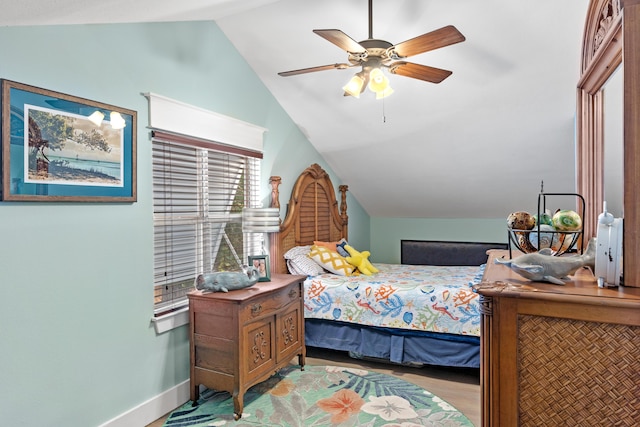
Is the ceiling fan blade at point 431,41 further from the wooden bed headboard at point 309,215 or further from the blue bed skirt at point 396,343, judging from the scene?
the blue bed skirt at point 396,343

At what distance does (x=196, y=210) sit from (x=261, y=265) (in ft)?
2.06

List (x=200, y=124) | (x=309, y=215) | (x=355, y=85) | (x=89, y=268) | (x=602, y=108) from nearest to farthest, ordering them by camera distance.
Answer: (x=602, y=108)
(x=89, y=268)
(x=355, y=85)
(x=200, y=124)
(x=309, y=215)

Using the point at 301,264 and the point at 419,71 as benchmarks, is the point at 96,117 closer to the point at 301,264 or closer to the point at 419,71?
the point at 419,71

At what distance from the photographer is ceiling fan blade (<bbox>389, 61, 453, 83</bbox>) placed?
8.24 feet

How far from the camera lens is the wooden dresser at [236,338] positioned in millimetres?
2523

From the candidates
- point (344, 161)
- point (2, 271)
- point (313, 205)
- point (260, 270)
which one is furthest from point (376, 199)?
point (2, 271)

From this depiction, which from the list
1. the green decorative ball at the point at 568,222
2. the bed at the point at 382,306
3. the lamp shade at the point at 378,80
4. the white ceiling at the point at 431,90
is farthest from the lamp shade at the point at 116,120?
the green decorative ball at the point at 568,222

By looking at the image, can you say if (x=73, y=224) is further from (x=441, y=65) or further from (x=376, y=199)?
(x=376, y=199)

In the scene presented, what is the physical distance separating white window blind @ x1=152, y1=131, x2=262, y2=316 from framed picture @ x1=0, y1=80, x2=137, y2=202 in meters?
0.28

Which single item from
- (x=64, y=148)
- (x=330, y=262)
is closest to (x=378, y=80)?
(x=64, y=148)

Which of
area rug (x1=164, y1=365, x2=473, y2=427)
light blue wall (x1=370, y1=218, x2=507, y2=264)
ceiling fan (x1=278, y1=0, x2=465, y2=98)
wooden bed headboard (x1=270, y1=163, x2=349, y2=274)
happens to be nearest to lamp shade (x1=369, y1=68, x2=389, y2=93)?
ceiling fan (x1=278, y1=0, x2=465, y2=98)

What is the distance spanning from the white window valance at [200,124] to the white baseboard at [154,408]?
1.71 m

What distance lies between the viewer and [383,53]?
2.40 m

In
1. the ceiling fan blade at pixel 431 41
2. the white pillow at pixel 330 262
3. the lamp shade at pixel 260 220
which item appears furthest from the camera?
the white pillow at pixel 330 262
